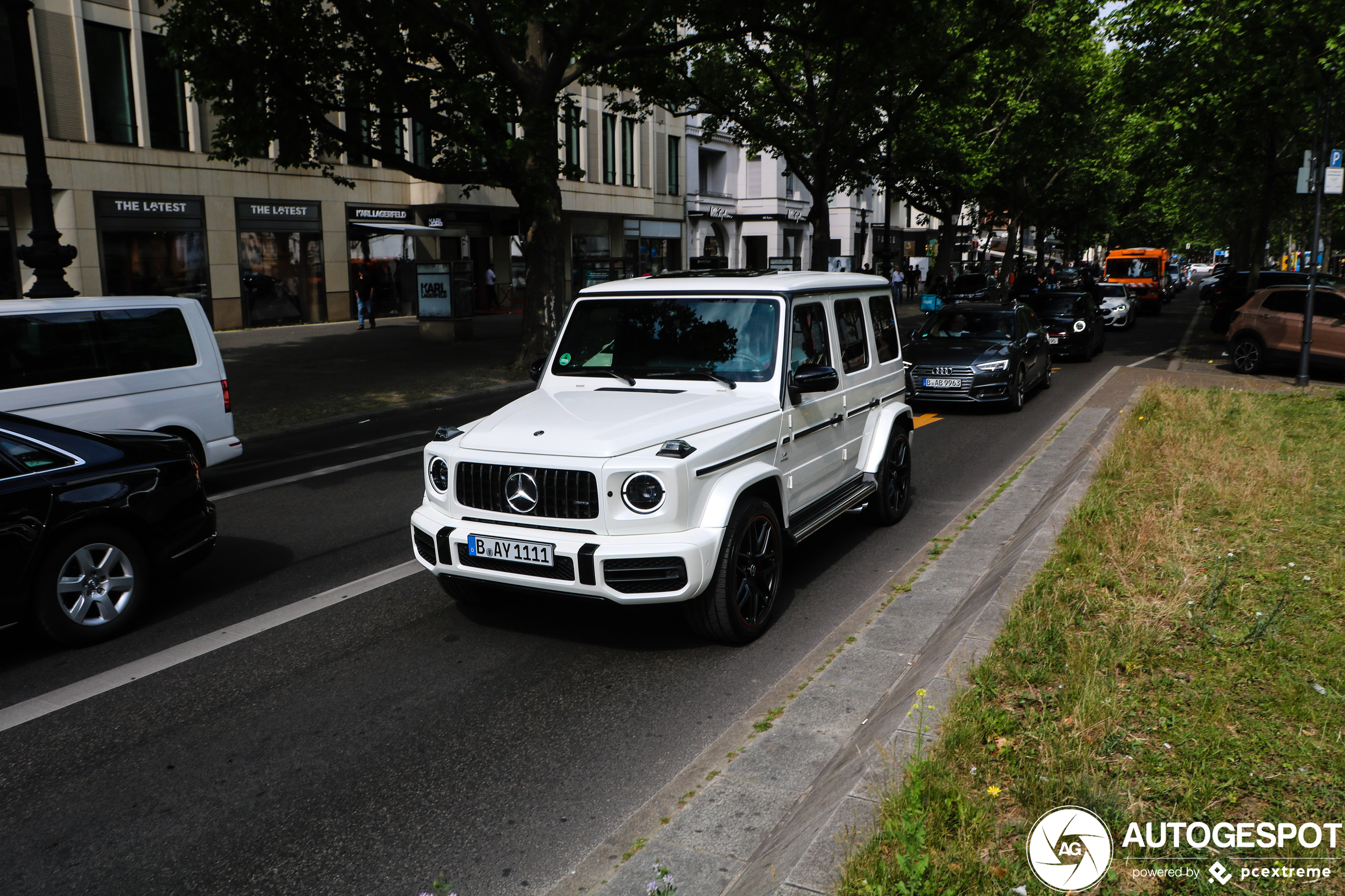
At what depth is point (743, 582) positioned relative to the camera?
5.31m

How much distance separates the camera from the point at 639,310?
630cm

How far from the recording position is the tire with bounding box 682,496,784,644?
5.05 meters

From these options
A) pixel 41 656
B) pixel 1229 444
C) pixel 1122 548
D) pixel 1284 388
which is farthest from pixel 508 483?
pixel 1284 388

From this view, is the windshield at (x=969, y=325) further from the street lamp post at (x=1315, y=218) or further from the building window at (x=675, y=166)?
the building window at (x=675, y=166)

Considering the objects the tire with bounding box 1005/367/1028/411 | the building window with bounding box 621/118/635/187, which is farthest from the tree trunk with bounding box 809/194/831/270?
the tire with bounding box 1005/367/1028/411

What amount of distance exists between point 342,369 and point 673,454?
15728 millimetres

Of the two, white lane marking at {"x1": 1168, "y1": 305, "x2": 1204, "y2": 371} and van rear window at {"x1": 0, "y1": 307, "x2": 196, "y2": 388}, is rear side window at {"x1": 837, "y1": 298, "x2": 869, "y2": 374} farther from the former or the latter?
white lane marking at {"x1": 1168, "y1": 305, "x2": 1204, "y2": 371}

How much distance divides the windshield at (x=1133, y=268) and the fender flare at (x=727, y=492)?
43.9m

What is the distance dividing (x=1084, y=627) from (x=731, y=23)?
52.1 feet

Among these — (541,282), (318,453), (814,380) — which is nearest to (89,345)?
(318,453)

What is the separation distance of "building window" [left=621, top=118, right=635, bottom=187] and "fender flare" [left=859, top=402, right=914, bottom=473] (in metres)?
37.5

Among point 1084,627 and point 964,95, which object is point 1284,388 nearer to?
point 1084,627

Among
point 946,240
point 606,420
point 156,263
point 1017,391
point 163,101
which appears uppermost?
point 163,101
